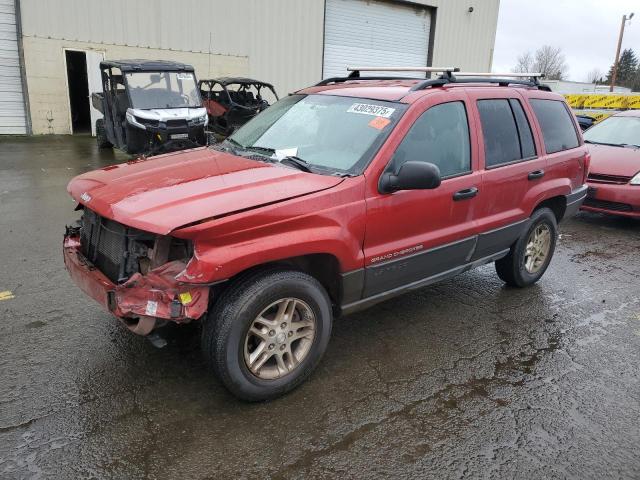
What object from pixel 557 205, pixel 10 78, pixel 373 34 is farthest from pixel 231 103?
pixel 557 205

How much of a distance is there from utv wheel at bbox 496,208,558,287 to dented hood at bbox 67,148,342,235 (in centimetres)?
239

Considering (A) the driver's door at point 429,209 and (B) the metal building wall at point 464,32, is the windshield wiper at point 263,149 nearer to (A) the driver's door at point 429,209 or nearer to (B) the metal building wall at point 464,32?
(A) the driver's door at point 429,209

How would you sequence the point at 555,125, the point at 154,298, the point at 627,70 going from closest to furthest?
the point at 154,298
the point at 555,125
the point at 627,70

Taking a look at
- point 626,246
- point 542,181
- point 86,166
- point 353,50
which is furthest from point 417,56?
point 542,181

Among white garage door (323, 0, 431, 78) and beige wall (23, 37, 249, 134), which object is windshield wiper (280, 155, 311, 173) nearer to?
beige wall (23, 37, 249, 134)

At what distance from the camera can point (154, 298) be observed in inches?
107

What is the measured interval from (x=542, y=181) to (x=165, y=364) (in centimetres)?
354

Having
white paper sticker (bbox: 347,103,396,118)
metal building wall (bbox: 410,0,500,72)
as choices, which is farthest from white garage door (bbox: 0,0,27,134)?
white paper sticker (bbox: 347,103,396,118)

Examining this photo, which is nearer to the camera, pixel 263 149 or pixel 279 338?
pixel 279 338

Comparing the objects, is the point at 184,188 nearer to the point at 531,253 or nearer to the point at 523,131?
the point at 523,131

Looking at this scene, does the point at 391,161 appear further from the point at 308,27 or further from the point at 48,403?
the point at 308,27

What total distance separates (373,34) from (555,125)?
16.7 metres

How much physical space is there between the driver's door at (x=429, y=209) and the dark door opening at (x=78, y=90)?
15.1 metres

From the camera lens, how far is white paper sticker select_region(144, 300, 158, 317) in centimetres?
272
